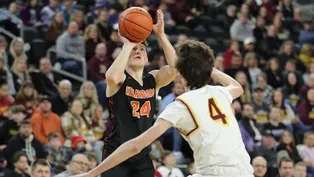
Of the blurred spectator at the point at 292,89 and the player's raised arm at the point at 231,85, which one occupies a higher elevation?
Result: the blurred spectator at the point at 292,89

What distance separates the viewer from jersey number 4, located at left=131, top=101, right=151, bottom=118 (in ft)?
21.3

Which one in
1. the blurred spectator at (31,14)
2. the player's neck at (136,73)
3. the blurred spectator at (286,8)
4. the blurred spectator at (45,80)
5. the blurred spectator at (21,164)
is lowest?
the blurred spectator at (21,164)

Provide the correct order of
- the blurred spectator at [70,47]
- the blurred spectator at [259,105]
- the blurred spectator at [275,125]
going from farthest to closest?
the blurred spectator at [70,47] < the blurred spectator at [259,105] < the blurred spectator at [275,125]

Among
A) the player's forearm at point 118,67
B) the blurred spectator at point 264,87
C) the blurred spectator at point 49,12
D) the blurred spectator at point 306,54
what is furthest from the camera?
the blurred spectator at point 306,54

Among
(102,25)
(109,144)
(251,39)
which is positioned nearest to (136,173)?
(109,144)

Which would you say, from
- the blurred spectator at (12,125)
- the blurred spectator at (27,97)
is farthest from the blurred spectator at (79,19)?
the blurred spectator at (12,125)

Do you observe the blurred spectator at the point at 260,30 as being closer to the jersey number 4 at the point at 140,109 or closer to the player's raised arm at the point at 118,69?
the jersey number 4 at the point at 140,109

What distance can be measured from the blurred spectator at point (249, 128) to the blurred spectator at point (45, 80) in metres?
3.30

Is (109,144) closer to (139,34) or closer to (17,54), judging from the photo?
(139,34)

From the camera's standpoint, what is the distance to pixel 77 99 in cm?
1244

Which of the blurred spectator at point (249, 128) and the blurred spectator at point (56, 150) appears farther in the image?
the blurred spectator at point (249, 128)

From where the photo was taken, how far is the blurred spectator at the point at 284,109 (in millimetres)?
14602

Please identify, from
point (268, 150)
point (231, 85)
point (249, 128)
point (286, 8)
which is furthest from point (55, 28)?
point (231, 85)

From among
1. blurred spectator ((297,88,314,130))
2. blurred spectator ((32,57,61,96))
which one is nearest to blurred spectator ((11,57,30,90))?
blurred spectator ((32,57,61,96))
